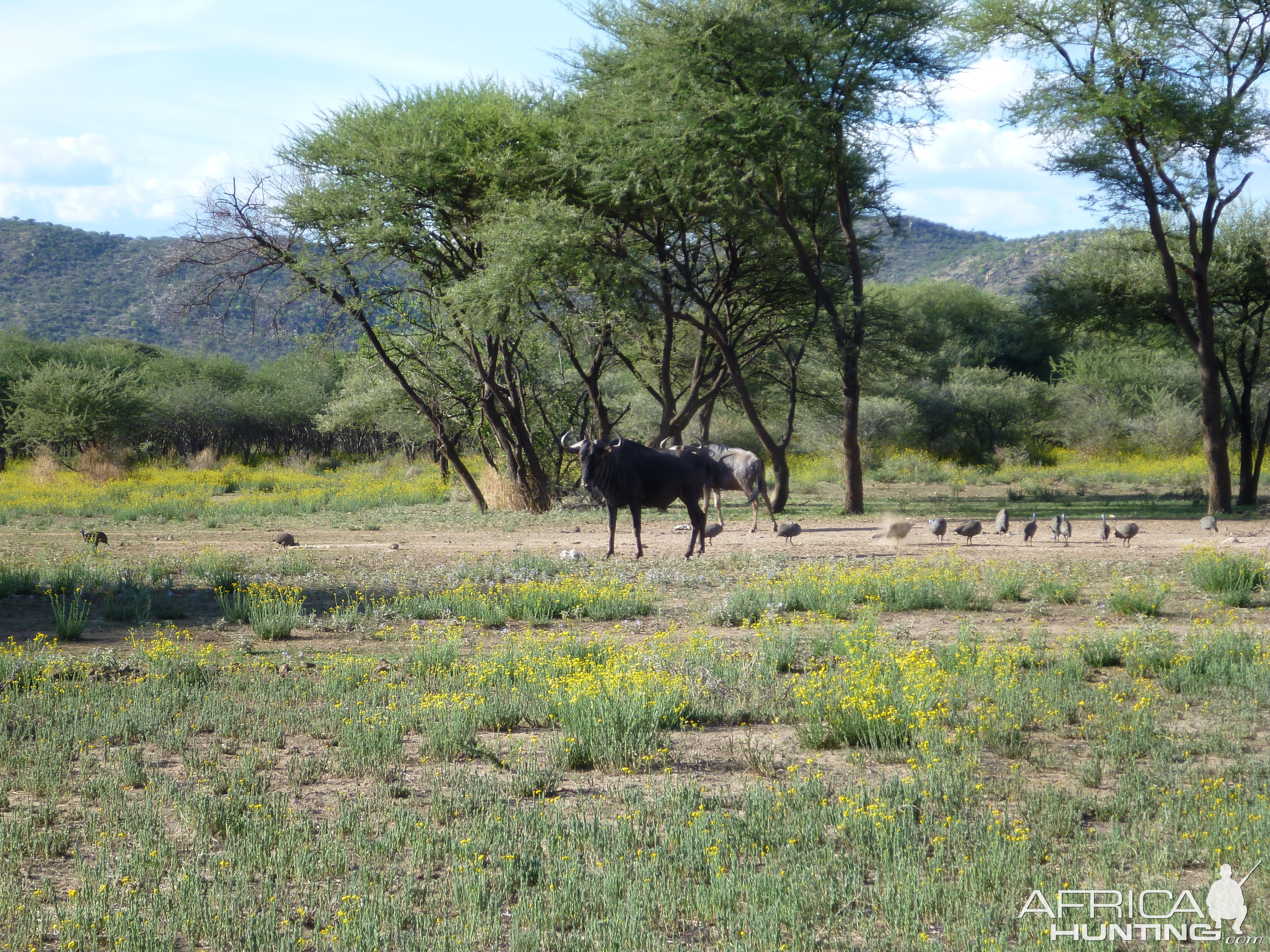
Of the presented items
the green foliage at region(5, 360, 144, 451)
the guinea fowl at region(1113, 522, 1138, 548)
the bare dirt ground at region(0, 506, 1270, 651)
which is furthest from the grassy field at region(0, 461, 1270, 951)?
the green foliage at region(5, 360, 144, 451)

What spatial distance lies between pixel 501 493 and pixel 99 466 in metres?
19.6

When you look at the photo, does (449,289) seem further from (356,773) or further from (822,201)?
(356,773)

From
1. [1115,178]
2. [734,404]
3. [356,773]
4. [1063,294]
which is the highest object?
[1115,178]

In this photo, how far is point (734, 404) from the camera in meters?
34.3

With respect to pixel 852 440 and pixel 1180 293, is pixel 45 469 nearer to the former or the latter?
pixel 852 440

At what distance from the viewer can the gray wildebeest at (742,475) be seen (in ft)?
62.6

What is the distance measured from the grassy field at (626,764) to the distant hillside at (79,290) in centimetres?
6483

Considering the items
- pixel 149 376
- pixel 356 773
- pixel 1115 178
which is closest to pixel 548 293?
pixel 1115 178

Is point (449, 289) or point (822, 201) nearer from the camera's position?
point (449, 289)

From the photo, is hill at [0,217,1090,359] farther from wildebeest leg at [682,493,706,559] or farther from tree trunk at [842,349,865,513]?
wildebeest leg at [682,493,706,559]

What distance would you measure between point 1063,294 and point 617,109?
1276 centimetres

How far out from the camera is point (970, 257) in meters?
112

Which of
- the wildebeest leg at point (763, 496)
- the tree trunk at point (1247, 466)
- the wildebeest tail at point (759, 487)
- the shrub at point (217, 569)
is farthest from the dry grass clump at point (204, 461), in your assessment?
the tree trunk at point (1247, 466)

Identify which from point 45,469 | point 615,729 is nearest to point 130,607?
point 615,729
